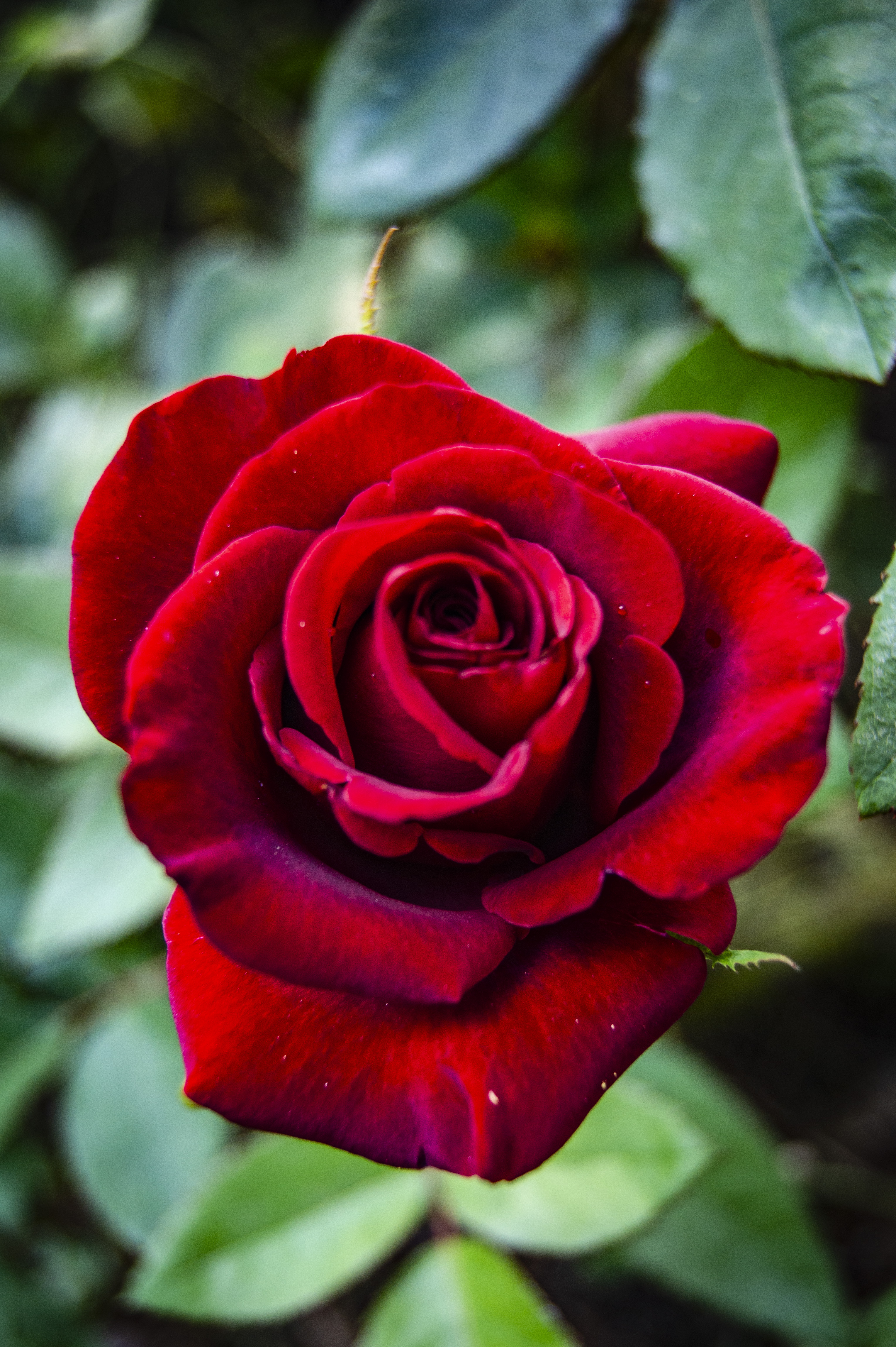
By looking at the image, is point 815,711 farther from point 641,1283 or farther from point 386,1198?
point 641,1283

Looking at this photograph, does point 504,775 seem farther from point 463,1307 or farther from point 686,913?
point 463,1307

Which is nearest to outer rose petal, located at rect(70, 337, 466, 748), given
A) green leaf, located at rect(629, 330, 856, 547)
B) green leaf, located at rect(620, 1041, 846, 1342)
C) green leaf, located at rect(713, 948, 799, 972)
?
green leaf, located at rect(713, 948, 799, 972)

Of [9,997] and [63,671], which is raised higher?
[63,671]

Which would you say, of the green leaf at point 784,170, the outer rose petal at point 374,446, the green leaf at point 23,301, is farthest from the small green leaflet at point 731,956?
the green leaf at point 23,301

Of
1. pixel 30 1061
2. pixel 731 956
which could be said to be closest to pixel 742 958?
pixel 731 956

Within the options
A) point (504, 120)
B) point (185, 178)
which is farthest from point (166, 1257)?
point (185, 178)

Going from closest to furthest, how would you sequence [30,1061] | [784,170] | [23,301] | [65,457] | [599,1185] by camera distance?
[784,170] → [599,1185] → [30,1061] → [65,457] → [23,301]

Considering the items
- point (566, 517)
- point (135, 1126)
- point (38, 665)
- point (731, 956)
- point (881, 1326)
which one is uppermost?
point (566, 517)
